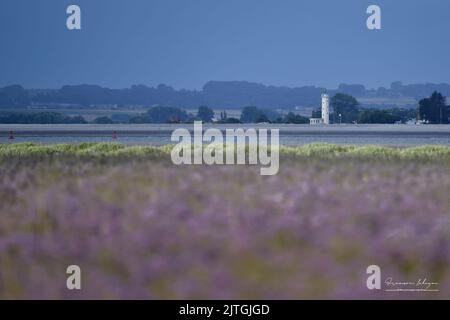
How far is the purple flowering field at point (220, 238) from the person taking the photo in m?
5.34

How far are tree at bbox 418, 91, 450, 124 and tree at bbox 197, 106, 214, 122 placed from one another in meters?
17.2

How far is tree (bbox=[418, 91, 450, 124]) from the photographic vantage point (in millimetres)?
48281

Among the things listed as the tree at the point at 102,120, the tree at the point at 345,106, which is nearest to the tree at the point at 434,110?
the tree at the point at 345,106

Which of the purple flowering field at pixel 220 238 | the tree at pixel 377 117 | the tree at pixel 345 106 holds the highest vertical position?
the tree at pixel 345 106

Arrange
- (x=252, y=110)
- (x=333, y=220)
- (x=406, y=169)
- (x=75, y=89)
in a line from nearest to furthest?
(x=333, y=220), (x=406, y=169), (x=75, y=89), (x=252, y=110)

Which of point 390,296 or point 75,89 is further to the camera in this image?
point 75,89

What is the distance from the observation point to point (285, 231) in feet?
21.3

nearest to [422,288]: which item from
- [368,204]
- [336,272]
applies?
[336,272]

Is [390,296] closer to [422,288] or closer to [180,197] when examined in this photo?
[422,288]

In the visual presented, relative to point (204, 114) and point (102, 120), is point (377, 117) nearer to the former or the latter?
point (204, 114)

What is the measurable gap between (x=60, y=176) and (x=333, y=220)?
4.76m

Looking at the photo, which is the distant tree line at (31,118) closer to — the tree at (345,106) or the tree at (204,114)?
the tree at (204,114)

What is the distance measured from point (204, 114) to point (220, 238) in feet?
171

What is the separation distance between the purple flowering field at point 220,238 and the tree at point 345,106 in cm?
4934
